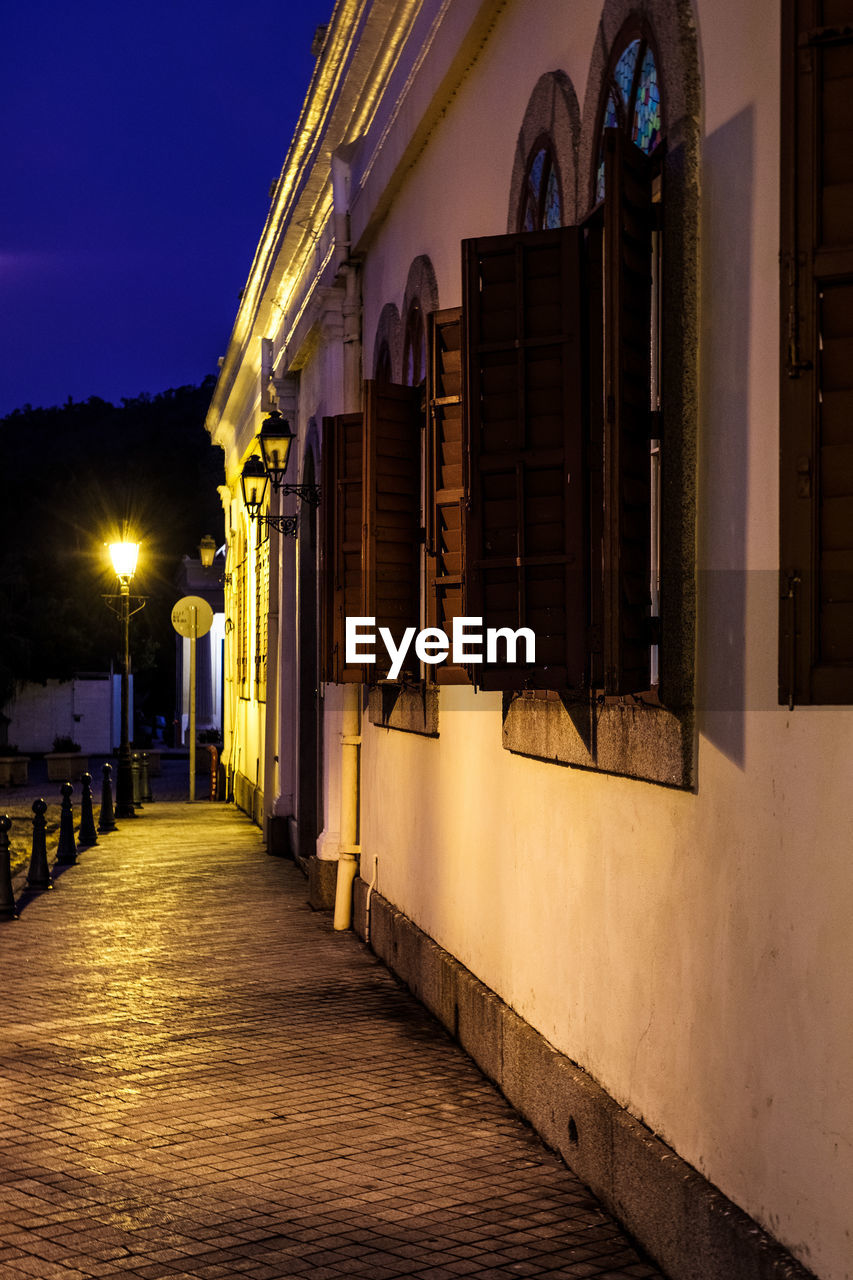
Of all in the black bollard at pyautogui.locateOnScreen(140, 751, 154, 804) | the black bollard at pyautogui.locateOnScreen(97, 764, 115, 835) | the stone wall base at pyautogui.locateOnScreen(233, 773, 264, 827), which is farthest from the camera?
the black bollard at pyautogui.locateOnScreen(140, 751, 154, 804)

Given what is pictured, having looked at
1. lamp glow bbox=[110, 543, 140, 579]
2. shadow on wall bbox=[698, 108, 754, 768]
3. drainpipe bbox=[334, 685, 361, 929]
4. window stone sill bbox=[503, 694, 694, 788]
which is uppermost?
lamp glow bbox=[110, 543, 140, 579]

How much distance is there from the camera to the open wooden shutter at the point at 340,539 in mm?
10969

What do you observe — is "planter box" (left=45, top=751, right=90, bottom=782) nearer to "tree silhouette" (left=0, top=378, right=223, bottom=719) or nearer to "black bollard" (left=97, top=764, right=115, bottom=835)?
"tree silhouette" (left=0, top=378, right=223, bottom=719)

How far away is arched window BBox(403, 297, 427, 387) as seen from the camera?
11.1 m

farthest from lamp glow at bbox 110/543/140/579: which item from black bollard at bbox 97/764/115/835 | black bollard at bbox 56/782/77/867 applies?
black bollard at bbox 56/782/77/867

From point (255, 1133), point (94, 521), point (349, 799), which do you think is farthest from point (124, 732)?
point (94, 521)

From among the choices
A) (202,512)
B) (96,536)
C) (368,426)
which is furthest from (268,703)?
(202,512)

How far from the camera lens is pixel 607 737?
610cm

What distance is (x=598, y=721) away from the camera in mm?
6230

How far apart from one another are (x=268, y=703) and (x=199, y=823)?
3.24 m

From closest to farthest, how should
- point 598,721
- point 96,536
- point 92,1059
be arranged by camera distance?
point 598,721
point 92,1059
point 96,536

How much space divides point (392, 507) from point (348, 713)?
3.67 meters

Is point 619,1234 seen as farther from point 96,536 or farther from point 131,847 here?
point 96,536

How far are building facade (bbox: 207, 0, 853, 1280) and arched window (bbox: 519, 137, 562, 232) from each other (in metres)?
0.03
